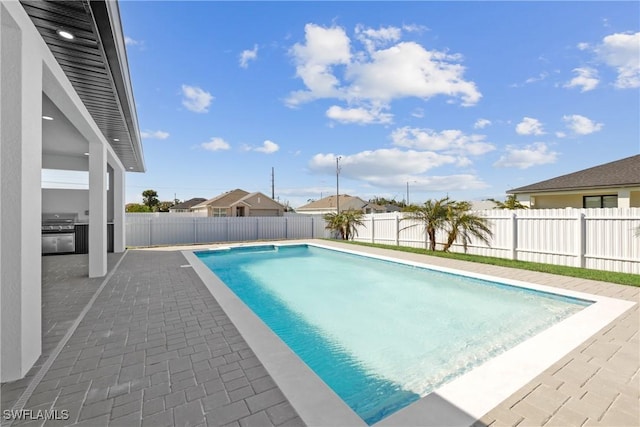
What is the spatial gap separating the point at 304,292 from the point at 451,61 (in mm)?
10416

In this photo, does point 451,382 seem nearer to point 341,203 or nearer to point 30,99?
point 30,99

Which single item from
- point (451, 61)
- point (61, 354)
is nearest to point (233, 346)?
point (61, 354)

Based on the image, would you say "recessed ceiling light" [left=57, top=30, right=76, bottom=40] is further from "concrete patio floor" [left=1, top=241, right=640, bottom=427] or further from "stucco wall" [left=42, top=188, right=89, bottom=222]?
"stucco wall" [left=42, top=188, right=89, bottom=222]

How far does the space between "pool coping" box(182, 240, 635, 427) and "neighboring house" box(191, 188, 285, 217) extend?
28389 millimetres

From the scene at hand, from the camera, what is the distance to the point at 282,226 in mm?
17812

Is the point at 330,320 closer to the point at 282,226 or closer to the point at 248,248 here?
the point at 248,248

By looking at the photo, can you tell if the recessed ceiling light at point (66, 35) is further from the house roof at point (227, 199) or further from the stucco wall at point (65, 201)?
the house roof at point (227, 199)

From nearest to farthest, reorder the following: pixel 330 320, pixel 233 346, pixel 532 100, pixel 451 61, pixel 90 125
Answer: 1. pixel 233 346
2. pixel 330 320
3. pixel 90 125
4. pixel 451 61
5. pixel 532 100

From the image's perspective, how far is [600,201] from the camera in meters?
11.8

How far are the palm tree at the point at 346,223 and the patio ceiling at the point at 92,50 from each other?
12461mm

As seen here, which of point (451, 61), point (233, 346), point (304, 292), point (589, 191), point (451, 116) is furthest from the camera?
point (451, 116)

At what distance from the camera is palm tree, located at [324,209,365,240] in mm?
16406

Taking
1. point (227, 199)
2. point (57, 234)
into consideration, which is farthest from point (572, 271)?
point (227, 199)

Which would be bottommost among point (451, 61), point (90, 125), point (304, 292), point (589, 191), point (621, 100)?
point (304, 292)
